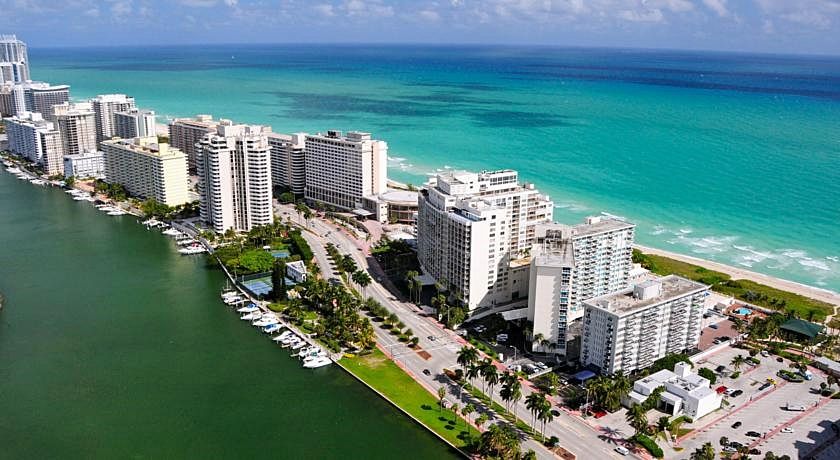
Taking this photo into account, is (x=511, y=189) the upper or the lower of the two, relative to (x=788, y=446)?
upper

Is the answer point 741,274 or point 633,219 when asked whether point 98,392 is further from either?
point 633,219

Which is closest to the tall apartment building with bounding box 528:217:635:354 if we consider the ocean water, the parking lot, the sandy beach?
the parking lot

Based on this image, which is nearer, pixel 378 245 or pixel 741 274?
pixel 741 274

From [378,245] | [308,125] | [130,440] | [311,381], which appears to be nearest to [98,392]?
[130,440]

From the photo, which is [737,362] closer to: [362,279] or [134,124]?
[362,279]

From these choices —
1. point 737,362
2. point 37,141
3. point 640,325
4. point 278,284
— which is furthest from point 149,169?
point 737,362

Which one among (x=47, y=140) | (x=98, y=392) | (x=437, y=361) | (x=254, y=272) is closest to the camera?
(x=98, y=392)
